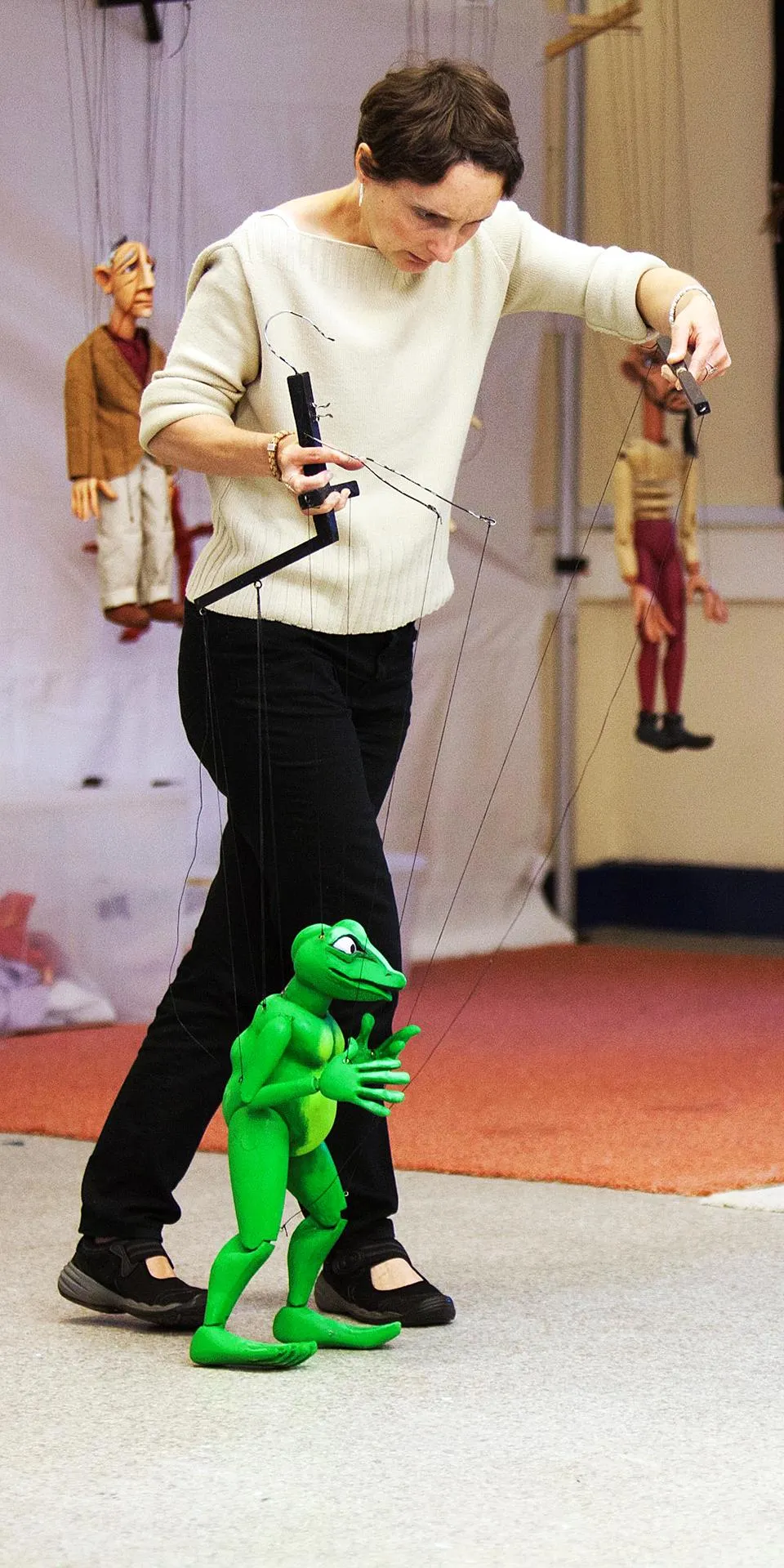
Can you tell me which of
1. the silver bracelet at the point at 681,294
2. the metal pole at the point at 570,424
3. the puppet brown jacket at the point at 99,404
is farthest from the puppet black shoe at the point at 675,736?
the silver bracelet at the point at 681,294

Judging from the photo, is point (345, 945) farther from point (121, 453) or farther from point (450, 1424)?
point (121, 453)

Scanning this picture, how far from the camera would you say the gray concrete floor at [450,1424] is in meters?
1.37

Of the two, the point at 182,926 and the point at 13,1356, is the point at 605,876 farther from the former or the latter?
the point at 13,1356

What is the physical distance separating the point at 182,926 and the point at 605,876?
6.51ft

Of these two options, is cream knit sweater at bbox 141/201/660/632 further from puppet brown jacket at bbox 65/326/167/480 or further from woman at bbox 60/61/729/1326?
puppet brown jacket at bbox 65/326/167/480

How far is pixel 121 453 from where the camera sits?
12.3 feet

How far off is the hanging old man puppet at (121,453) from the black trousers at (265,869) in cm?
186

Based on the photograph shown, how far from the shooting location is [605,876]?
18.7 ft

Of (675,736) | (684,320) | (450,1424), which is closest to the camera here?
(450,1424)

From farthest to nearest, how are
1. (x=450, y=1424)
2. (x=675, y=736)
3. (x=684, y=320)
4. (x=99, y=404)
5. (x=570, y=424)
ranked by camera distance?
1. (x=570, y=424)
2. (x=675, y=736)
3. (x=99, y=404)
4. (x=684, y=320)
5. (x=450, y=1424)

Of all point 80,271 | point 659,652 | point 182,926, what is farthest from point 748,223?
point 182,926

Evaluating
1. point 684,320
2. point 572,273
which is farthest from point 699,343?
point 572,273

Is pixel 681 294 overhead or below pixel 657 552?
overhead

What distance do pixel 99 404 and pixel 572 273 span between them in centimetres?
197
